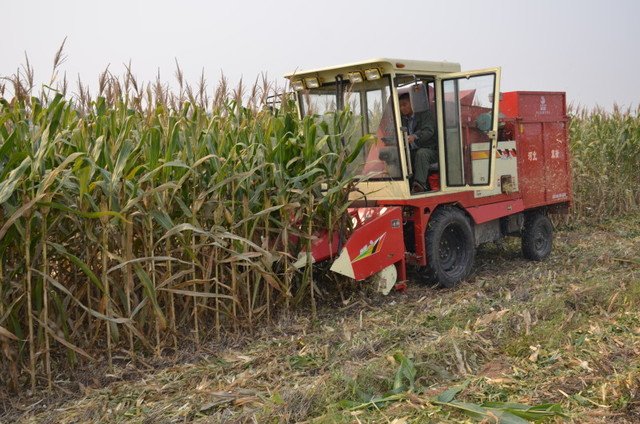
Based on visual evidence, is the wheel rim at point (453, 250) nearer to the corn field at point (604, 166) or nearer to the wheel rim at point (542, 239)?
the wheel rim at point (542, 239)

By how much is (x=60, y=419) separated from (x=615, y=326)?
137 inches

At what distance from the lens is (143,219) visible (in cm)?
452

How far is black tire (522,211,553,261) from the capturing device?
804cm

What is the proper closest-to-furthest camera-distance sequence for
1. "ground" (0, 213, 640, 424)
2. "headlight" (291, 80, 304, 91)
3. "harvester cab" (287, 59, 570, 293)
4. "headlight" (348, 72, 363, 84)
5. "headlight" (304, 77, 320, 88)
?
"ground" (0, 213, 640, 424), "harvester cab" (287, 59, 570, 293), "headlight" (348, 72, 363, 84), "headlight" (304, 77, 320, 88), "headlight" (291, 80, 304, 91)

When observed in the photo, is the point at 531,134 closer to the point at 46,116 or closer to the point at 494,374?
the point at 494,374

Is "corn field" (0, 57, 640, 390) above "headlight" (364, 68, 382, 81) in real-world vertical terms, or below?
below

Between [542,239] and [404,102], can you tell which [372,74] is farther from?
[542,239]

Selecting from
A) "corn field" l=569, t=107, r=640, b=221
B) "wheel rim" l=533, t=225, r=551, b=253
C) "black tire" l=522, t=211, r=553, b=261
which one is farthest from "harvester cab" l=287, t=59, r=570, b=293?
"corn field" l=569, t=107, r=640, b=221

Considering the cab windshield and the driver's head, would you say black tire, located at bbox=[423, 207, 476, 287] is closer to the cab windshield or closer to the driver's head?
the cab windshield

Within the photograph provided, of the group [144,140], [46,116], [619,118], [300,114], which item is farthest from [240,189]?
[619,118]

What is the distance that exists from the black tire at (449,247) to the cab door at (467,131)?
0.32m

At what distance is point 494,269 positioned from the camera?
7688 millimetres

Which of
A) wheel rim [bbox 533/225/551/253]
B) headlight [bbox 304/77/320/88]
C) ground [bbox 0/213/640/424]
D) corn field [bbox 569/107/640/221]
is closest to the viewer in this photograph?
ground [bbox 0/213/640/424]

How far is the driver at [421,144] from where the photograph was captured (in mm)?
6645
